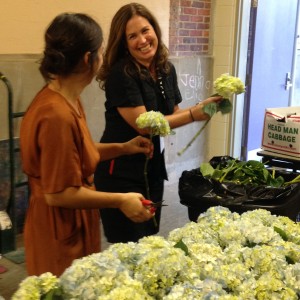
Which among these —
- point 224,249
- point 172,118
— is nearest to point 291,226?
A: point 224,249

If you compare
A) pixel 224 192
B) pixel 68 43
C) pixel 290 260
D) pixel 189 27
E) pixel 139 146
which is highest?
pixel 189 27

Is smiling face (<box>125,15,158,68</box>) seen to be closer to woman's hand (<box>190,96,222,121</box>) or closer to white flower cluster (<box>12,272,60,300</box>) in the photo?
woman's hand (<box>190,96,222,121</box>)

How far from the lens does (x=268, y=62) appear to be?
5.24 meters

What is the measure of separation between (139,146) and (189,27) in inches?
111

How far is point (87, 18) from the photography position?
1.45 meters

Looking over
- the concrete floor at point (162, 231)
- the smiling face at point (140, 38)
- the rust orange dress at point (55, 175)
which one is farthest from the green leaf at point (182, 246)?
the concrete floor at point (162, 231)

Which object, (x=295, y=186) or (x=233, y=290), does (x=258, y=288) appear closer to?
(x=233, y=290)

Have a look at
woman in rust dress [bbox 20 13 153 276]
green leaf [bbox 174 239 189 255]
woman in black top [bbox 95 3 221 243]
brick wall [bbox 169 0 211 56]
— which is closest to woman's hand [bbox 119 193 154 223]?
woman in rust dress [bbox 20 13 153 276]

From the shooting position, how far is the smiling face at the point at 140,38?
2.12m

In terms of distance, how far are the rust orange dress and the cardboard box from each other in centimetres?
152

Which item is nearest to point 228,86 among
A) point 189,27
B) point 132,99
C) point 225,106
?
point 225,106

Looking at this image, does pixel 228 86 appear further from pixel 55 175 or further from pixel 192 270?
pixel 192 270


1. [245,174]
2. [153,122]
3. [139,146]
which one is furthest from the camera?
[245,174]

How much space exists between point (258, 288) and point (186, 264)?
0.56 ft
